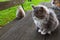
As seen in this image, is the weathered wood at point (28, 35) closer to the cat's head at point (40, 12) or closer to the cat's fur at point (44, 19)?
the cat's fur at point (44, 19)

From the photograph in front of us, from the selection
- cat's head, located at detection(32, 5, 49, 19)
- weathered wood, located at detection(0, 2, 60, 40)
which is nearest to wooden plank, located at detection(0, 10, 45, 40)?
weathered wood, located at detection(0, 2, 60, 40)

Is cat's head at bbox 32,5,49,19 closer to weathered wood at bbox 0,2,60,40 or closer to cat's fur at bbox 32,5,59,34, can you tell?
cat's fur at bbox 32,5,59,34

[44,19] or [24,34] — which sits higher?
[44,19]

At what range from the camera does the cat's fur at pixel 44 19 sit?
3.73ft

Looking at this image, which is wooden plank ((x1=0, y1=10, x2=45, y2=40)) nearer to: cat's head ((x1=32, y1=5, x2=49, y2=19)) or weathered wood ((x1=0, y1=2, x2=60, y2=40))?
weathered wood ((x1=0, y1=2, x2=60, y2=40))

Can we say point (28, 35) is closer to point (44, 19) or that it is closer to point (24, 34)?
point (24, 34)

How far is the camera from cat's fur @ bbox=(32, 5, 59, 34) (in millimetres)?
1136

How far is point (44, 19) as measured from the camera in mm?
1152

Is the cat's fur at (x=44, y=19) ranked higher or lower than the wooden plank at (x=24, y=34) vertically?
higher

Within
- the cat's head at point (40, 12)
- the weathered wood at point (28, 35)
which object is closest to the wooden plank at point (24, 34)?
the weathered wood at point (28, 35)

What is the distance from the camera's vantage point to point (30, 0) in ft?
10.1

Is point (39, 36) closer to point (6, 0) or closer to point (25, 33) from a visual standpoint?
point (25, 33)

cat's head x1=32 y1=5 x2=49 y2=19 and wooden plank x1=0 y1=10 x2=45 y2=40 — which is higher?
cat's head x1=32 y1=5 x2=49 y2=19

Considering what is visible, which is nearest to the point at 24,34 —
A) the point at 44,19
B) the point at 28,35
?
the point at 28,35
